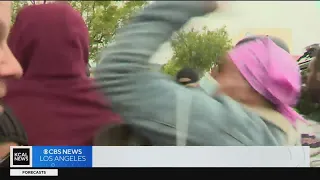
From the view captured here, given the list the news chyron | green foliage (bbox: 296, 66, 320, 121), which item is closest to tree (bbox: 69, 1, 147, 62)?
the news chyron

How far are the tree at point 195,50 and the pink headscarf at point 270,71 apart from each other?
0.16 ft

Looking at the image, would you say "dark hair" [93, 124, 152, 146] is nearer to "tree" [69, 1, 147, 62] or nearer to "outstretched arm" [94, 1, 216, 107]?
"outstretched arm" [94, 1, 216, 107]

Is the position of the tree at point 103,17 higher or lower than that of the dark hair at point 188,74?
Answer: higher

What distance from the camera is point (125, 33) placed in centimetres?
104

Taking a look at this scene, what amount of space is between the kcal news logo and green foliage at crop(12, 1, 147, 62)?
0.26 metres

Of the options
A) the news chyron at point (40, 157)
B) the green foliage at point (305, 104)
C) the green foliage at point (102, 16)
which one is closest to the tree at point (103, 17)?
the green foliage at point (102, 16)

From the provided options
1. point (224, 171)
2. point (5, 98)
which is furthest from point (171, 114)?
point (5, 98)

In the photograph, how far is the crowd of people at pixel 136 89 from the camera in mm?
1029

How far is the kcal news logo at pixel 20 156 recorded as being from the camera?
1048mm

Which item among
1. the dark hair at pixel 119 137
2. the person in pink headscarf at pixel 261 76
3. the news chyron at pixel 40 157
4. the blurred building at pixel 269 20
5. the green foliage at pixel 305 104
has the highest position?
the blurred building at pixel 269 20

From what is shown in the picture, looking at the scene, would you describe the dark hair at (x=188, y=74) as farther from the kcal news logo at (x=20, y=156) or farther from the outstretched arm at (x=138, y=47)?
the kcal news logo at (x=20, y=156)

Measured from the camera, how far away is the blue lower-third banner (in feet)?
3.43

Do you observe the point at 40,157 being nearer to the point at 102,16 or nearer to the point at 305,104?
the point at 102,16

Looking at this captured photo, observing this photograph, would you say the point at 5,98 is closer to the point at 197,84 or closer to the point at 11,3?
the point at 11,3
